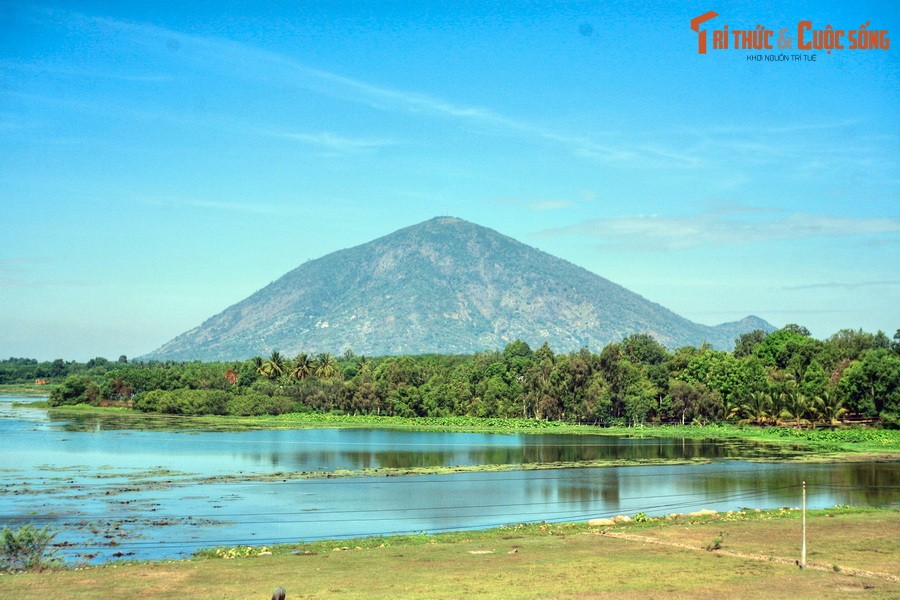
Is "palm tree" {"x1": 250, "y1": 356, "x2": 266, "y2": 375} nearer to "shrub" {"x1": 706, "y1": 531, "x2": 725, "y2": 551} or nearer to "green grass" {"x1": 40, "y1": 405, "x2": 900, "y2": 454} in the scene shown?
"green grass" {"x1": 40, "y1": 405, "x2": 900, "y2": 454}

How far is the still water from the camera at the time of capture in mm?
38219

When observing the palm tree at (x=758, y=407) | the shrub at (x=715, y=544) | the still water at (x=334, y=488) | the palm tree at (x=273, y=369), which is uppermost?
the palm tree at (x=273, y=369)

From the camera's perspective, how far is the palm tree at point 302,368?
153 meters

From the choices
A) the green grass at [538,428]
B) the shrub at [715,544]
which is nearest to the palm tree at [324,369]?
the green grass at [538,428]

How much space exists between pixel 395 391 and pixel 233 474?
7645 centimetres

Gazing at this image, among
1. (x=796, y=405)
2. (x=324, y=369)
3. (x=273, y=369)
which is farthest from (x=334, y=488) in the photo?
(x=273, y=369)

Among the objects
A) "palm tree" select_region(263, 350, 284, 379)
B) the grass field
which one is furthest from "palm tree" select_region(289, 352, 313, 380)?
the grass field

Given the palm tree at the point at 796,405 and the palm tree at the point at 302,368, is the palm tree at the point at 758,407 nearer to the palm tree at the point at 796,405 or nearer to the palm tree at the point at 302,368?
the palm tree at the point at 796,405

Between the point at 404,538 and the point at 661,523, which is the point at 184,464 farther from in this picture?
the point at 661,523

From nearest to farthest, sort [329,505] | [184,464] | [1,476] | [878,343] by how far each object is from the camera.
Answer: [329,505]
[1,476]
[184,464]
[878,343]

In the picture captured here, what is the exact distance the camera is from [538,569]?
27828 mm

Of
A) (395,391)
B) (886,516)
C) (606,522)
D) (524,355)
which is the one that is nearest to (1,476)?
(606,522)

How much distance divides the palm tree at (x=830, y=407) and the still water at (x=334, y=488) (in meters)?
20.6

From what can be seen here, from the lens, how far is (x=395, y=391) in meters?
134
